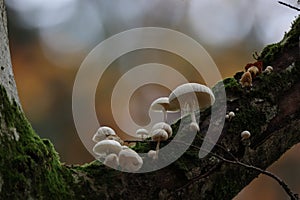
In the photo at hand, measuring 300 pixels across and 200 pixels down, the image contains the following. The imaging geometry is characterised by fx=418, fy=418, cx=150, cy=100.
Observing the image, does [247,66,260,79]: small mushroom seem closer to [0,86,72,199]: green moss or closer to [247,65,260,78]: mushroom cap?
[247,65,260,78]: mushroom cap

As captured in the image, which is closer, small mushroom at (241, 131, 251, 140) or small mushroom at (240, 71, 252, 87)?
small mushroom at (241, 131, 251, 140)

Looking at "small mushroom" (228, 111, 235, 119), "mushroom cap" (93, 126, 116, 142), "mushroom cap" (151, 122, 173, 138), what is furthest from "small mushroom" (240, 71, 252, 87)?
"mushroom cap" (93, 126, 116, 142)

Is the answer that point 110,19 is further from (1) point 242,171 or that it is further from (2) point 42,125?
(1) point 242,171

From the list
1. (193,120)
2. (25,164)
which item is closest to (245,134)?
(193,120)

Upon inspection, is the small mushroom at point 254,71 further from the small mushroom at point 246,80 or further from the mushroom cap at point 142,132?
the mushroom cap at point 142,132

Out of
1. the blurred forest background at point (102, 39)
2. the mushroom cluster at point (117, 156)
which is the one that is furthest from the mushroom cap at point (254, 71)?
the blurred forest background at point (102, 39)

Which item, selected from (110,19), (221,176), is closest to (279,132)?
(221,176)
